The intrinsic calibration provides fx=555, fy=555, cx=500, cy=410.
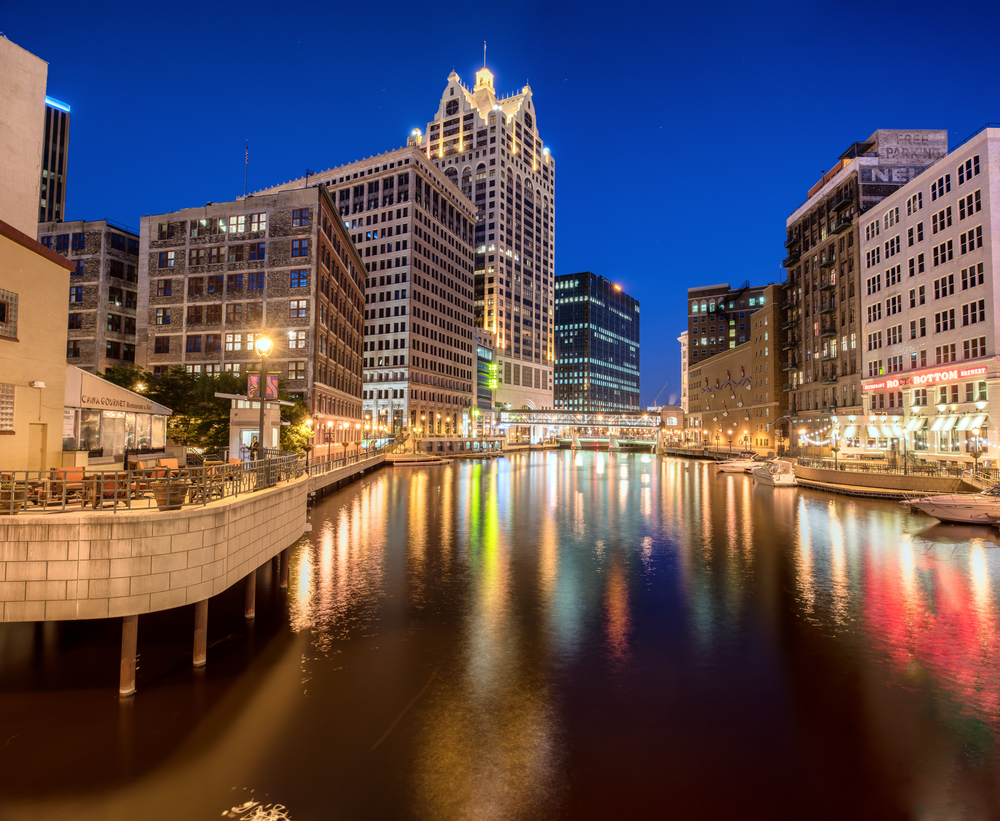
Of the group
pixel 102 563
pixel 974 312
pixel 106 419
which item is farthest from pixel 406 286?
A: pixel 102 563

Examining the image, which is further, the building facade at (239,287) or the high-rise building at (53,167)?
the high-rise building at (53,167)

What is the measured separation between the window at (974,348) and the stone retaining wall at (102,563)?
187 feet

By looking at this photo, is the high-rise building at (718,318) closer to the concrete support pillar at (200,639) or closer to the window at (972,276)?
the window at (972,276)

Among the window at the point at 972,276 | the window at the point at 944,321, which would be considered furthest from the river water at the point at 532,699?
the window at the point at 944,321

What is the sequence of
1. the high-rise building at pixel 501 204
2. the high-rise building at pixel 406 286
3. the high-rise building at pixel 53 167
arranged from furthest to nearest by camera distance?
1. the high-rise building at pixel 501 204
2. the high-rise building at pixel 406 286
3. the high-rise building at pixel 53 167

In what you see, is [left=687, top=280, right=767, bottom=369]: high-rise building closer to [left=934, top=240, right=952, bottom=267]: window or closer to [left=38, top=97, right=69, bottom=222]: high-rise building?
[left=934, top=240, right=952, bottom=267]: window

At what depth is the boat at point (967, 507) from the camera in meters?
35.0

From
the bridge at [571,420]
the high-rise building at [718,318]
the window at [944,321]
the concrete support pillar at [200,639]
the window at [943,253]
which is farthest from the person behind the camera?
the bridge at [571,420]

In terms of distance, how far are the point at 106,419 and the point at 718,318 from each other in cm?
16075

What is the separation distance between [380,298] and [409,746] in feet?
414

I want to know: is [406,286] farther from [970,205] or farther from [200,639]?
[200,639]

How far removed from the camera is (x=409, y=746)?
11.4 meters

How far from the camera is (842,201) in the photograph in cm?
7200

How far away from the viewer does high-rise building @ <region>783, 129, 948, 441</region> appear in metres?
70.5
